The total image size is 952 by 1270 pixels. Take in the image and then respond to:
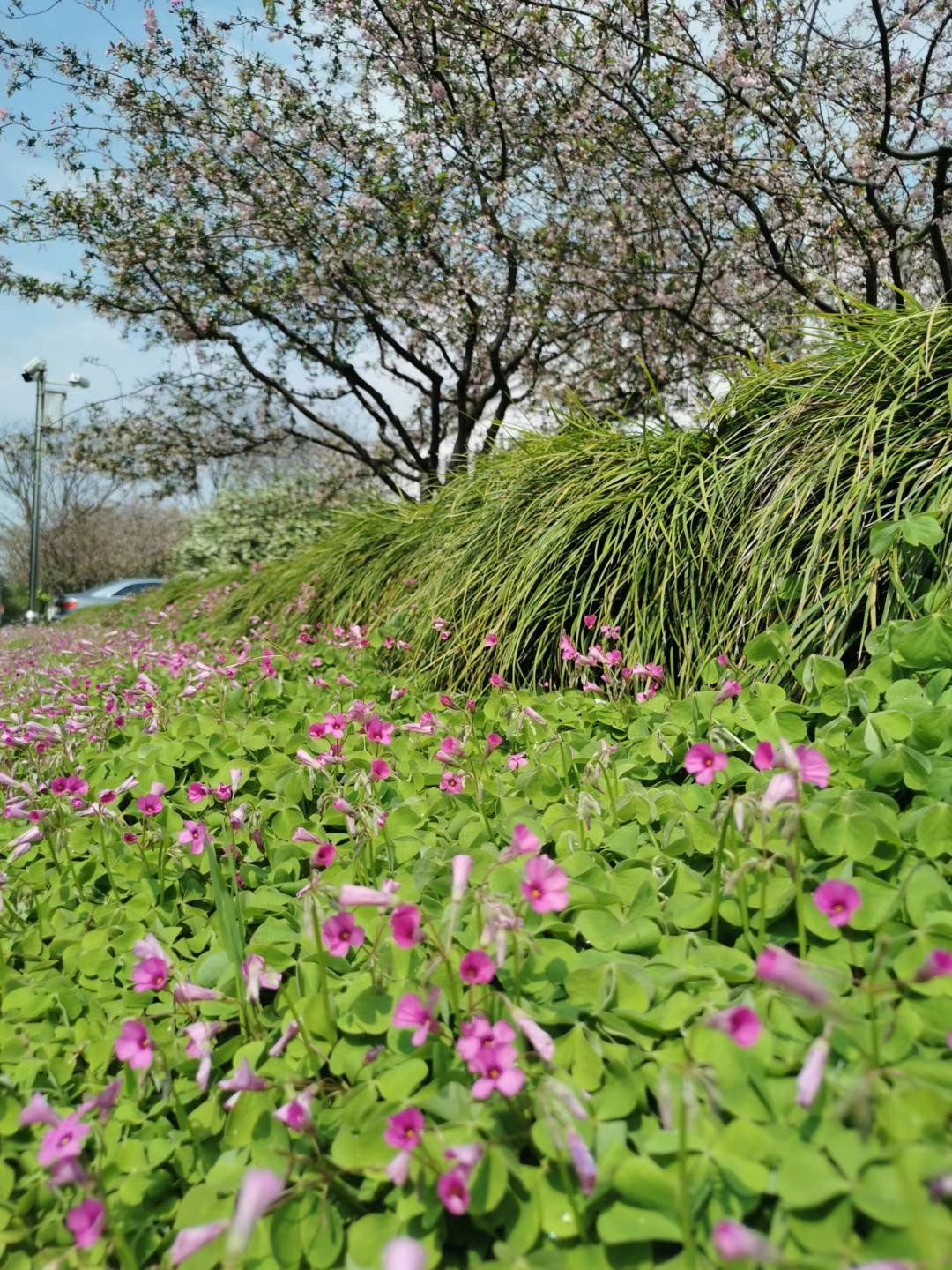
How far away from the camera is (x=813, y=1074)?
825 millimetres

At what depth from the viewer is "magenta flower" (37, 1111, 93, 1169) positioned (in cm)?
95

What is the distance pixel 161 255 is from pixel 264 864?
8489 mm

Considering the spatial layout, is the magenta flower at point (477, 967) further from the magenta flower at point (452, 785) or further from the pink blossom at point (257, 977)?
the magenta flower at point (452, 785)

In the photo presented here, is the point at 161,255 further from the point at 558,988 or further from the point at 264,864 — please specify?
the point at 558,988

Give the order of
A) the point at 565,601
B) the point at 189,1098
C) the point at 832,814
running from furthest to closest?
1. the point at 565,601
2. the point at 832,814
3. the point at 189,1098

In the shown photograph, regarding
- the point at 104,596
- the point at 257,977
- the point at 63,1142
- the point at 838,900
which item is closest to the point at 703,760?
the point at 838,900

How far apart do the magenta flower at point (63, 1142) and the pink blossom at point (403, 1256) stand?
50 cm

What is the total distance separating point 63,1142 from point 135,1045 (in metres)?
0.13

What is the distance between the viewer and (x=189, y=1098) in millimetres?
1173

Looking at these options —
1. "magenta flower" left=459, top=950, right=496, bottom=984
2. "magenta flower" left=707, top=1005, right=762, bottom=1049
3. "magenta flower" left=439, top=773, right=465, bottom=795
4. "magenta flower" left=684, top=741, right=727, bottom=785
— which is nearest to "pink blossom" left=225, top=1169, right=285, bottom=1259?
A: "magenta flower" left=459, top=950, right=496, bottom=984

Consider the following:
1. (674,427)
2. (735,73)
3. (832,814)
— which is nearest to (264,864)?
(832,814)

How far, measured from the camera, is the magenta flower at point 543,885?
1048mm

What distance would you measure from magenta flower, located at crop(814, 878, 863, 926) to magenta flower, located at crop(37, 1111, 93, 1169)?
0.92 m

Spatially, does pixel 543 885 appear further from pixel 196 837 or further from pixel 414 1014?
pixel 196 837
